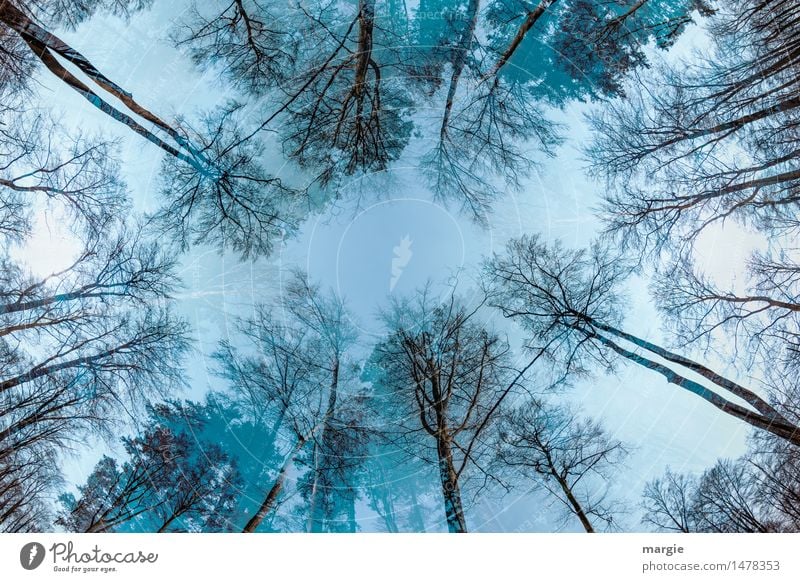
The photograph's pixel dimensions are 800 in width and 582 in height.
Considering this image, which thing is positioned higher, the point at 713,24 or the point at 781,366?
the point at 713,24

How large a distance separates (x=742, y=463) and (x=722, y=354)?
1.02 meters

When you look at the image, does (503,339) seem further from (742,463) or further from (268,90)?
(268,90)

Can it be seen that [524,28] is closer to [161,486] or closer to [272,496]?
[272,496]

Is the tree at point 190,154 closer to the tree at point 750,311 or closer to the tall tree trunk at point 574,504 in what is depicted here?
the tall tree trunk at point 574,504

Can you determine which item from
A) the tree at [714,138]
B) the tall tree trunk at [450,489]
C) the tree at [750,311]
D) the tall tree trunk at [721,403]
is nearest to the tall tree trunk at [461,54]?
the tree at [714,138]

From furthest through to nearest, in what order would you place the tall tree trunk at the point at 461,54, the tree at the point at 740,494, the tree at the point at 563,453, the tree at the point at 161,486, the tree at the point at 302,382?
the tree at the point at 302,382 < the tall tree trunk at the point at 461,54 < the tree at the point at 563,453 < the tree at the point at 161,486 < the tree at the point at 740,494

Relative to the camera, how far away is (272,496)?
4562 mm

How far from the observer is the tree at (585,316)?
441 centimetres

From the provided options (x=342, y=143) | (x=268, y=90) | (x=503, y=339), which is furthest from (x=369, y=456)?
(x=268, y=90)

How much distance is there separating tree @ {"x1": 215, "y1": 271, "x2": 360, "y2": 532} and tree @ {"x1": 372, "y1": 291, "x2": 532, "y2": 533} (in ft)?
1.55

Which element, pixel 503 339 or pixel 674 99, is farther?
pixel 503 339

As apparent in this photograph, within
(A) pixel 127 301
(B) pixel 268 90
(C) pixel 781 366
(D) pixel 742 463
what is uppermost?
(B) pixel 268 90

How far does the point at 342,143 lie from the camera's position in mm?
4773

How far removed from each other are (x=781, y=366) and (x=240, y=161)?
5728mm
